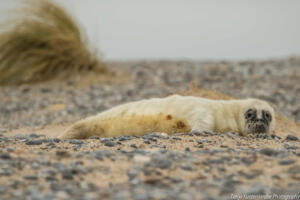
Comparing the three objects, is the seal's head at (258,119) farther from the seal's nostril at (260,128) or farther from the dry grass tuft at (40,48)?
the dry grass tuft at (40,48)

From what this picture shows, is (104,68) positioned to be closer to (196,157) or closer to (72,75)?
(72,75)

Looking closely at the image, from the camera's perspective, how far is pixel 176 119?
5.28 meters

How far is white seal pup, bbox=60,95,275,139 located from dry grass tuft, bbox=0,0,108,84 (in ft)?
23.8

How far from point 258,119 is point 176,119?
1014 millimetres

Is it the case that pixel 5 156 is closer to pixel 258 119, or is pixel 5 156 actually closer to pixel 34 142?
pixel 34 142

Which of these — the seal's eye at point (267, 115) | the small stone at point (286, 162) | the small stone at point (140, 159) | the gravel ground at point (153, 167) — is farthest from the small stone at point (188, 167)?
the seal's eye at point (267, 115)

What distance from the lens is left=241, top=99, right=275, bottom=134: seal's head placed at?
5301mm

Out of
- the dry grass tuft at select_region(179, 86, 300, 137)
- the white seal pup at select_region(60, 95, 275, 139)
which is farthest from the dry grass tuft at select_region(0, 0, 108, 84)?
the white seal pup at select_region(60, 95, 275, 139)

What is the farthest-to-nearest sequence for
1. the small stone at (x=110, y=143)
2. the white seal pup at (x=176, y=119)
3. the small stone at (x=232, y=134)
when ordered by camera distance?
the white seal pup at (x=176, y=119)
the small stone at (x=232, y=134)
the small stone at (x=110, y=143)

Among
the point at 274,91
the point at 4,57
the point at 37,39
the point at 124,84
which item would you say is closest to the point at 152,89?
the point at 124,84

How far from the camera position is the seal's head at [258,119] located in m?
5.30

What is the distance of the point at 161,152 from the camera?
3879mm

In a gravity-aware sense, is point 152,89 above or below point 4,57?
below

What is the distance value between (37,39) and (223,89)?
5614 mm
